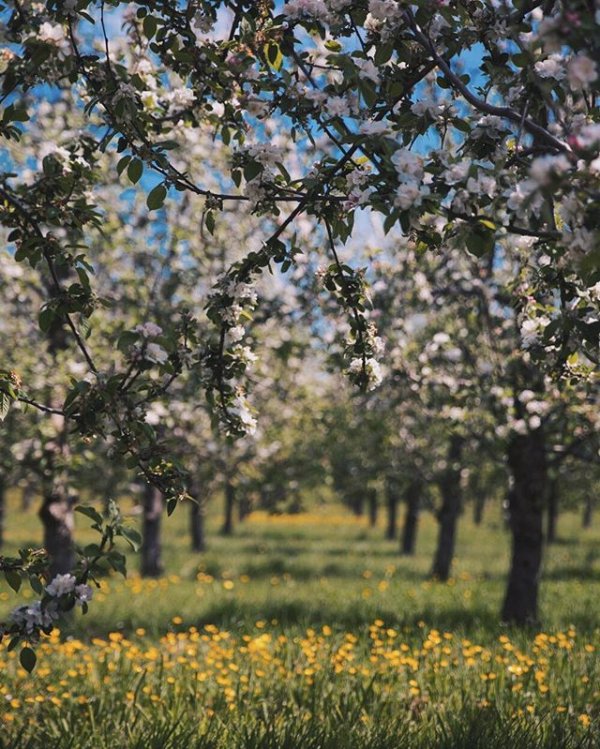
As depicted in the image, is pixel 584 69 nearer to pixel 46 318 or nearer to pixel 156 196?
pixel 156 196

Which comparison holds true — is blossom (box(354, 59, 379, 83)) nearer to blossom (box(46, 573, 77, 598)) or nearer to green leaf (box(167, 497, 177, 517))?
green leaf (box(167, 497, 177, 517))

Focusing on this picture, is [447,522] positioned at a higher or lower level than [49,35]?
lower

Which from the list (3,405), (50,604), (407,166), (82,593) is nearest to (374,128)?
(407,166)

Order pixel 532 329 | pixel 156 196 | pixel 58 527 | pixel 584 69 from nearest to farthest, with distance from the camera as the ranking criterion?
pixel 584 69 < pixel 156 196 < pixel 532 329 < pixel 58 527

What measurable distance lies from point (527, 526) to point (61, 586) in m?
6.15

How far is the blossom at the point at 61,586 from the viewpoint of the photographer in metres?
2.70

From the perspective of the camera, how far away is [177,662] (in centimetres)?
545

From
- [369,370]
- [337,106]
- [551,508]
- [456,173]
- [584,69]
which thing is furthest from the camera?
[551,508]

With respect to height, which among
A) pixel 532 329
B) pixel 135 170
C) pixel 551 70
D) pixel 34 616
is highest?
pixel 551 70

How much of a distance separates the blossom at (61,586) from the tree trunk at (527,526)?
6031 millimetres

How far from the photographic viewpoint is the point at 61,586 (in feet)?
8.89

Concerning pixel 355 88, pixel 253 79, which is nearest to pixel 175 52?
pixel 253 79

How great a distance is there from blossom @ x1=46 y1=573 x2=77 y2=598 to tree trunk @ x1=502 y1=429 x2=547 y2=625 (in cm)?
603

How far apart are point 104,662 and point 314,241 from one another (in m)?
5.13
